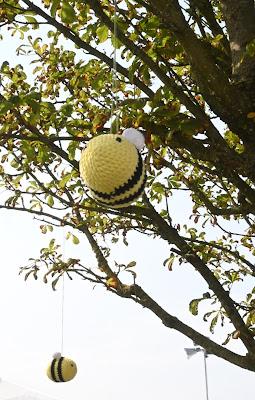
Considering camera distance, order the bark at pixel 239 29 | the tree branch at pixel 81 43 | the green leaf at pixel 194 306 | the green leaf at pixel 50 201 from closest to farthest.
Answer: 1. the bark at pixel 239 29
2. the tree branch at pixel 81 43
3. the green leaf at pixel 194 306
4. the green leaf at pixel 50 201

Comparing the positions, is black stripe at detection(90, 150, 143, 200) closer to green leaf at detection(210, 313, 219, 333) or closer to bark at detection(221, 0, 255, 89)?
bark at detection(221, 0, 255, 89)

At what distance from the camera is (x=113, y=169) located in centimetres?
200

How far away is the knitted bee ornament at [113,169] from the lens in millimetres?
2002

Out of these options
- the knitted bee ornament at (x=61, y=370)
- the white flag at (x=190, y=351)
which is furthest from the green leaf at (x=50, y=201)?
the white flag at (x=190, y=351)

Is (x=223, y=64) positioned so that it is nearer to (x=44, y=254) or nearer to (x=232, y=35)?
(x=232, y=35)

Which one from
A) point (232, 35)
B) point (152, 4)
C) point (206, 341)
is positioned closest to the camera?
point (152, 4)

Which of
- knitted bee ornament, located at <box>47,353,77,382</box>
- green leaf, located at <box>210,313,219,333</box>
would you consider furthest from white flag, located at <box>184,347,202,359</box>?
green leaf, located at <box>210,313,219,333</box>

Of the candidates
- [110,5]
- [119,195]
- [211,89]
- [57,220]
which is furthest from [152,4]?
[57,220]

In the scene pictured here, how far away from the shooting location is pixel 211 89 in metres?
2.62

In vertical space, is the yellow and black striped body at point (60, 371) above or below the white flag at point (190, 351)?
below

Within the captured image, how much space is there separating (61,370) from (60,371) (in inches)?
0.7

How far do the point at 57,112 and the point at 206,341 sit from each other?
1808 mm

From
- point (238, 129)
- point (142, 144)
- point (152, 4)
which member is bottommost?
point (142, 144)

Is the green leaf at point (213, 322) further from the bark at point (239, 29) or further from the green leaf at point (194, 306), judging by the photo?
the bark at point (239, 29)
